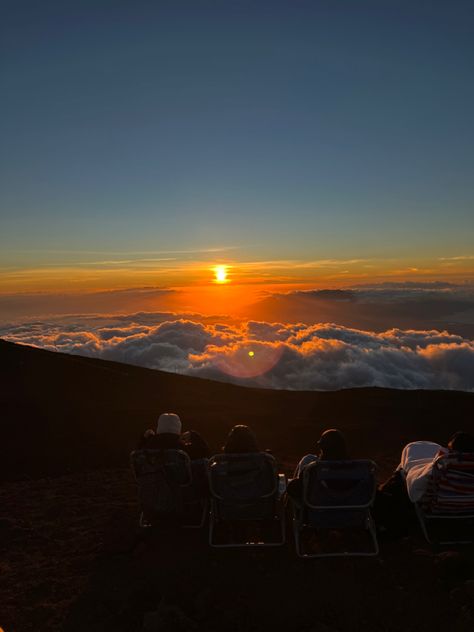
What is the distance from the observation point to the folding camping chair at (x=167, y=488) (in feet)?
19.7

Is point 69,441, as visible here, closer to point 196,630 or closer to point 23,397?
point 23,397

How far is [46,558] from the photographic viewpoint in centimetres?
608

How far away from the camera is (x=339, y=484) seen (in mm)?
5555

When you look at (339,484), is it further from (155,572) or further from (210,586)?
(155,572)

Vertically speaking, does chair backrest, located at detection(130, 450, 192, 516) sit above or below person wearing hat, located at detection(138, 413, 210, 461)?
below

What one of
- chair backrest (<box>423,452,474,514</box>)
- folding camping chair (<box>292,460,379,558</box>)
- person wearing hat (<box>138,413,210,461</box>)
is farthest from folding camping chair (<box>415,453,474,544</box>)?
person wearing hat (<box>138,413,210,461</box>)

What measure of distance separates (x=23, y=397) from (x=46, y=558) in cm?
1168

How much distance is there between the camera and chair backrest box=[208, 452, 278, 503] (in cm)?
574

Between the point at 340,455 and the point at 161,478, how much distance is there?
206 centimetres

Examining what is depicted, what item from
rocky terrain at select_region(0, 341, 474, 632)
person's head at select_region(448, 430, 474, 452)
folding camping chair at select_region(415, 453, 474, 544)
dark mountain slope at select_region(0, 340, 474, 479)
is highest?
person's head at select_region(448, 430, 474, 452)

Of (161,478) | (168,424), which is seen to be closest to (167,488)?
(161,478)

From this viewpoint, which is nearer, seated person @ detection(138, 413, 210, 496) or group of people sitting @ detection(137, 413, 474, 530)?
group of people sitting @ detection(137, 413, 474, 530)

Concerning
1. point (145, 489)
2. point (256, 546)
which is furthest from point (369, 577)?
point (145, 489)

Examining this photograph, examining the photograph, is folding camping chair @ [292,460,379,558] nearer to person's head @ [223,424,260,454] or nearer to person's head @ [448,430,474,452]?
person's head @ [223,424,260,454]
